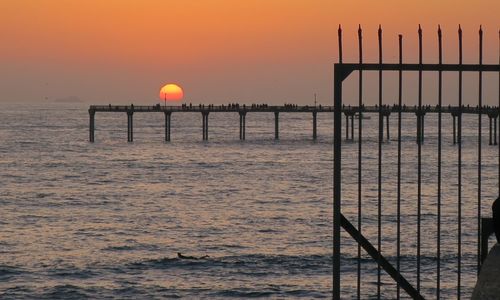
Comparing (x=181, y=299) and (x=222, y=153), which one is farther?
(x=222, y=153)

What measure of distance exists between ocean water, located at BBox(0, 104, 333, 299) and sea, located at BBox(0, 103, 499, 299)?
0.07 meters

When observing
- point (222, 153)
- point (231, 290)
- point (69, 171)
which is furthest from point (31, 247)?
point (222, 153)

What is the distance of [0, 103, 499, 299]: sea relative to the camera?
30.2m

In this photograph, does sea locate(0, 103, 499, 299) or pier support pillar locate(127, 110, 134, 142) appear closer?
sea locate(0, 103, 499, 299)

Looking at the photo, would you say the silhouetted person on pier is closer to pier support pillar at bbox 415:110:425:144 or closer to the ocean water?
pier support pillar at bbox 415:110:425:144

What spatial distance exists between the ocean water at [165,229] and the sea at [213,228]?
0.07 m

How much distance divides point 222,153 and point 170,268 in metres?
75.2

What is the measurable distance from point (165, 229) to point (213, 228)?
7.32 feet

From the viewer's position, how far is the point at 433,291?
1141 inches

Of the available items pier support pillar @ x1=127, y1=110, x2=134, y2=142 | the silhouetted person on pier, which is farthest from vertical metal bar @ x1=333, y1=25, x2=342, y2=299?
pier support pillar @ x1=127, y1=110, x2=134, y2=142

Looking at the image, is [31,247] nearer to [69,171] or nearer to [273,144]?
[69,171]

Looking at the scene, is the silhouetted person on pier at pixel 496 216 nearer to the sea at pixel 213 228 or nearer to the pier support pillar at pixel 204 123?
the sea at pixel 213 228

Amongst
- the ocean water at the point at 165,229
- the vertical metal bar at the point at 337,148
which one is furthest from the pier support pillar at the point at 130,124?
the vertical metal bar at the point at 337,148

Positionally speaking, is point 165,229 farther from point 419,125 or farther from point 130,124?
point 130,124
